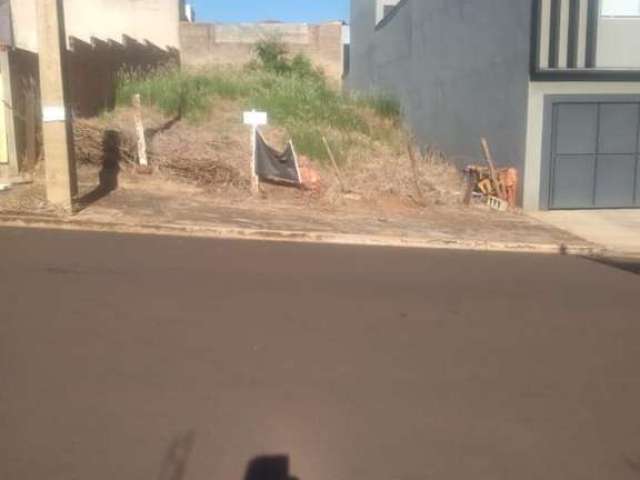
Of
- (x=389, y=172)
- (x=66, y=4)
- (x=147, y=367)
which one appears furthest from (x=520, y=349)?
(x=66, y=4)

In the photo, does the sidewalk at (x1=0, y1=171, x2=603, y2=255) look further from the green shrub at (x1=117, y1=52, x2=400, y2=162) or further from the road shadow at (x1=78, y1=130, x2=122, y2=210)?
→ the green shrub at (x1=117, y1=52, x2=400, y2=162)

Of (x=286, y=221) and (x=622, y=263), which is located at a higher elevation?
(x=286, y=221)

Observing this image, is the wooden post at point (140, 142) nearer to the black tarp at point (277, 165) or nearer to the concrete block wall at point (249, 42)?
the black tarp at point (277, 165)

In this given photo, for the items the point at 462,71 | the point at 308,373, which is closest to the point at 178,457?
the point at 308,373

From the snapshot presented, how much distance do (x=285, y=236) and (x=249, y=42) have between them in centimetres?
3044

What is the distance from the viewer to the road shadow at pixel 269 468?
404cm

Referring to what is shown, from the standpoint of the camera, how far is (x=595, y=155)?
1648 cm

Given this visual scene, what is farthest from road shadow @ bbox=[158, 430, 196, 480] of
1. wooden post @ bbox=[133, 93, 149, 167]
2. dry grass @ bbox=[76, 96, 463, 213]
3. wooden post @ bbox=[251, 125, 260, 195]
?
wooden post @ bbox=[133, 93, 149, 167]

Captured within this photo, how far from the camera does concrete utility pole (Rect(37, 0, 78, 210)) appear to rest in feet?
39.9

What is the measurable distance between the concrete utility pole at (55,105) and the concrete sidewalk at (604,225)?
8418 millimetres

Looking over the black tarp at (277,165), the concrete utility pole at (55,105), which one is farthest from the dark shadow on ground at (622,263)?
the concrete utility pole at (55,105)

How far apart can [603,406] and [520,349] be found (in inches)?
Answer: 49.6

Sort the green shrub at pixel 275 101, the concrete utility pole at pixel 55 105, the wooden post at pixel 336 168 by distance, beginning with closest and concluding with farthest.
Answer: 1. the concrete utility pole at pixel 55 105
2. the wooden post at pixel 336 168
3. the green shrub at pixel 275 101

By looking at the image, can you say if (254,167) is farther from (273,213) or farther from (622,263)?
(622,263)
